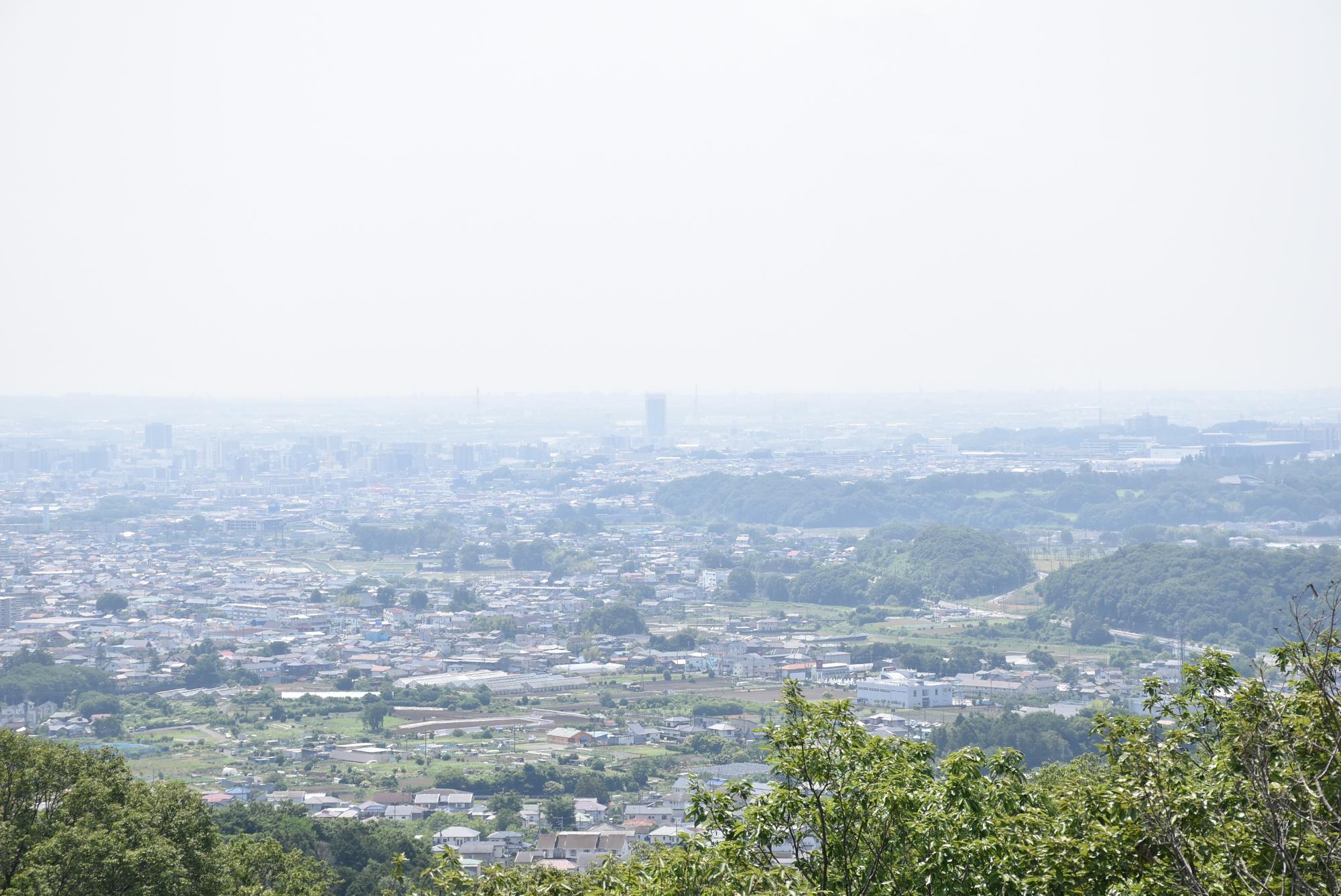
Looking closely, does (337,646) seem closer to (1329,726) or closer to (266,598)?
(266,598)

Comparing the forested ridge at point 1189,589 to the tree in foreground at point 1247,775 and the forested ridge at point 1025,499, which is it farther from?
the tree in foreground at point 1247,775

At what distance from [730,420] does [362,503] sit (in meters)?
51.2

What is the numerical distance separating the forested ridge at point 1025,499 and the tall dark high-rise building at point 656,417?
30.4m

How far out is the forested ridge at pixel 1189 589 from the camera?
30594mm

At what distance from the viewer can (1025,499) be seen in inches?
2111

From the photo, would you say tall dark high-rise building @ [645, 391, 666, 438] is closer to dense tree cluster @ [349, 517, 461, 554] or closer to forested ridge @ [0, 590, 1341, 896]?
dense tree cluster @ [349, 517, 461, 554]

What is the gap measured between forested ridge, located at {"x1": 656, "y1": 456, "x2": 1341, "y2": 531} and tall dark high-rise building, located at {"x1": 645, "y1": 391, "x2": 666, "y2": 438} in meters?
30.4

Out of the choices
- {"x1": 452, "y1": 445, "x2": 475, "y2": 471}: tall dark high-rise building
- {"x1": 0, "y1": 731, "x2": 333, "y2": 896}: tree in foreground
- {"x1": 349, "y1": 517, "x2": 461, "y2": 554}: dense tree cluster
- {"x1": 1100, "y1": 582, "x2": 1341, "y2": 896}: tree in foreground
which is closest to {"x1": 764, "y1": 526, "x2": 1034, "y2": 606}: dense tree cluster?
{"x1": 349, "y1": 517, "x2": 461, "y2": 554}: dense tree cluster

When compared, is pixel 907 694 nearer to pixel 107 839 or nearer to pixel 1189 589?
pixel 1189 589

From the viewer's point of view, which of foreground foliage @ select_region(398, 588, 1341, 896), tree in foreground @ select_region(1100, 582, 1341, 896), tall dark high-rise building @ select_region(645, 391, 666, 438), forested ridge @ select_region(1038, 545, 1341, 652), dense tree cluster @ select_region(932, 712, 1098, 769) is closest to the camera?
tree in foreground @ select_region(1100, 582, 1341, 896)

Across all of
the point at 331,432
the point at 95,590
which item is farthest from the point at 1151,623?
the point at 331,432

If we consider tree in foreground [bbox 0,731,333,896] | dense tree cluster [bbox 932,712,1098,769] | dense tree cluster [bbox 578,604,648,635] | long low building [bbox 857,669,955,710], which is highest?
tree in foreground [bbox 0,731,333,896]

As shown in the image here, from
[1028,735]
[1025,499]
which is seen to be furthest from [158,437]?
[1028,735]

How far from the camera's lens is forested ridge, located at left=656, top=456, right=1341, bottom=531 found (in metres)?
49.9
